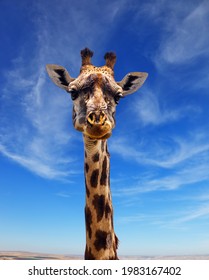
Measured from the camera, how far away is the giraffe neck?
32.6 ft

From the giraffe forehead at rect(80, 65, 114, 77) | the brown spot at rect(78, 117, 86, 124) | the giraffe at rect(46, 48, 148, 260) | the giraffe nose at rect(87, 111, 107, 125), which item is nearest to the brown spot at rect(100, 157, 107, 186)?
the giraffe at rect(46, 48, 148, 260)

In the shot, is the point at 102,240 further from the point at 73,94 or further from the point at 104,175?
the point at 73,94

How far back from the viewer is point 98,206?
33.6ft

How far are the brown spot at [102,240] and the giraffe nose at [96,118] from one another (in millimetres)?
3575

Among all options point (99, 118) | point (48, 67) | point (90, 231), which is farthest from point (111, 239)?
point (48, 67)

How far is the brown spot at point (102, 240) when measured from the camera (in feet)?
32.4

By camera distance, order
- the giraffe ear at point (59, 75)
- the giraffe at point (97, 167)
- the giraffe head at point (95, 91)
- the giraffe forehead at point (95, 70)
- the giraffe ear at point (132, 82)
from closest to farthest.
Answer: the giraffe head at point (95, 91) → the giraffe at point (97, 167) → the giraffe forehead at point (95, 70) → the giraffe ear at point (59, 75) → the giraffe ear at point (132, 82)

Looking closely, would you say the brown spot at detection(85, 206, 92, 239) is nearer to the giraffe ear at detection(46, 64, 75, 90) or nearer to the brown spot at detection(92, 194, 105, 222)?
the brown spot at detection(92, 194, 105, 222)

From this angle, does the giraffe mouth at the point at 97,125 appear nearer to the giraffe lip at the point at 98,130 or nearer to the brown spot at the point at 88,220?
the giraffe lip at the point at 98,130

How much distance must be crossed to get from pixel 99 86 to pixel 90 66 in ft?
6.86

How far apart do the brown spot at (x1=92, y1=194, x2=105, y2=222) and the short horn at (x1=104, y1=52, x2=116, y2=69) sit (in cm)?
499

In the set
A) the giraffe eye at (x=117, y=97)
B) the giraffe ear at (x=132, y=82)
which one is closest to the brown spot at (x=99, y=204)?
the giraffe eye at (x=117, y=97)

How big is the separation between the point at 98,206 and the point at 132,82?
16.8ft
